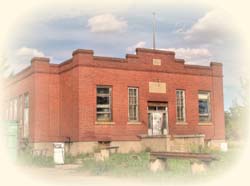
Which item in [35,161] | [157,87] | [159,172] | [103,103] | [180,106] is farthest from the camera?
[180,106]

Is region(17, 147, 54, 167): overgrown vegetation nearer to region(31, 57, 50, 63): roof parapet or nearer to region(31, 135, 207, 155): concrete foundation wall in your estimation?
region(31, 135, 207, 155): concrete foundation wall

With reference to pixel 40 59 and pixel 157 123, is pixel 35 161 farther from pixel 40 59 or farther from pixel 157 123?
pixel 157 123

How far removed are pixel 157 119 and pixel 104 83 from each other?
A: 4891 millimetres

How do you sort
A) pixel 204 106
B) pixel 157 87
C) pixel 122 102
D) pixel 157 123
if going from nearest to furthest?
pixel 122 102, pixel 157 123, pixel 157 87, pixel 204 106

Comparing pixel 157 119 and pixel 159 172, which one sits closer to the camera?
pixel 159 172

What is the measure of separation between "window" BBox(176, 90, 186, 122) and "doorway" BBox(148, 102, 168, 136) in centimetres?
110

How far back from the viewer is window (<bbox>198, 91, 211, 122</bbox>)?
30672 mm

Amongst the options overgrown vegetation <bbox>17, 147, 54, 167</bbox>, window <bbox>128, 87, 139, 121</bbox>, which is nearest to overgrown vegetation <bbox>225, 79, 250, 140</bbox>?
window <bbox>128, 87, 139, 121</bbox>

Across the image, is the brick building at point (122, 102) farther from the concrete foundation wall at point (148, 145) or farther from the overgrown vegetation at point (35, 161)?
A: the overgrown vegetation at point (35, 161)

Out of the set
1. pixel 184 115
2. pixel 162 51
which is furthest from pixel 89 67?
pixel 184 115

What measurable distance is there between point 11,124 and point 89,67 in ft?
31.0

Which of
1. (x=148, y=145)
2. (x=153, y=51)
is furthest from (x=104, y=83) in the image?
(x=148, y=145)

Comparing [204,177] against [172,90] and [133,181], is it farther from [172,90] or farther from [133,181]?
[172,90]

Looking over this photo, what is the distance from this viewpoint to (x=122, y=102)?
27.0 metres
